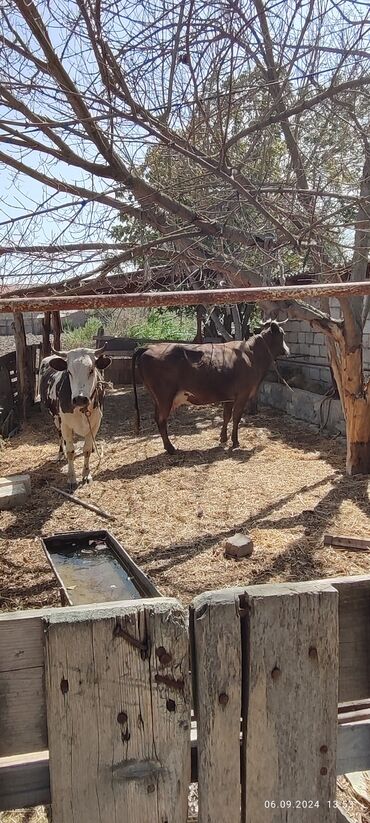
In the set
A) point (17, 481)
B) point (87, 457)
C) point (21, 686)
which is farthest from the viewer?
point (87, 457)

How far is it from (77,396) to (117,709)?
5.88m

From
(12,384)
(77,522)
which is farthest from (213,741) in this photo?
(12,384)

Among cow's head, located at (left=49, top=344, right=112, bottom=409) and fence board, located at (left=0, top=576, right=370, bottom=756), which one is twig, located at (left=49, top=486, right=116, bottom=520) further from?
fence board, located at (left=0, top=576, right=370, bottom=756)

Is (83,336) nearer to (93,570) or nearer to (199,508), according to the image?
(199,508)

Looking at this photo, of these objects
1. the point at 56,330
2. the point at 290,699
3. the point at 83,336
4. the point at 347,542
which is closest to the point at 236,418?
the point at 56,330

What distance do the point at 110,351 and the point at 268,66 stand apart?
11180 millimetres

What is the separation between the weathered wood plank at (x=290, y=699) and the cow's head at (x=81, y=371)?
19.1ft

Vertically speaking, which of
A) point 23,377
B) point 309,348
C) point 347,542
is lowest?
point 347,542

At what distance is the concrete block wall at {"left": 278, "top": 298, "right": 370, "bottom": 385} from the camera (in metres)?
12.1

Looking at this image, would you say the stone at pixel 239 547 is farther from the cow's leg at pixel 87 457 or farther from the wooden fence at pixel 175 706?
the wooden fence at pixel 175 706

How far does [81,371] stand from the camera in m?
7.25

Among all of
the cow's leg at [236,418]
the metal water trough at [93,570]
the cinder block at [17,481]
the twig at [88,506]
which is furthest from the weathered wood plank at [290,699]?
the cow's leg at [236,418]

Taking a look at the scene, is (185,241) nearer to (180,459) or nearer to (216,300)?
(180,459)

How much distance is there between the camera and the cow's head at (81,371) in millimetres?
7156
